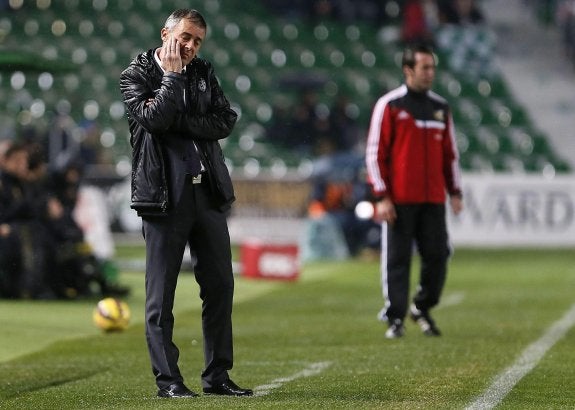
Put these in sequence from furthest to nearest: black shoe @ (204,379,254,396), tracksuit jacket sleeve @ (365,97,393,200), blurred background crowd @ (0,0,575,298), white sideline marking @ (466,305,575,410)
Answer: blurred background crowd @ (0,0,575,298) → tracksuit jacket sleeve @ (365,97,393,200) → black shoe @ (204,379,254,396) → white sideline marking @ (466,305,575,410)

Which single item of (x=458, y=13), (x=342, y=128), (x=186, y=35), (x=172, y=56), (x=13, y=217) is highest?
(x=458, y=13)

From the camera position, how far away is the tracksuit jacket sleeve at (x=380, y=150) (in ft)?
39.5

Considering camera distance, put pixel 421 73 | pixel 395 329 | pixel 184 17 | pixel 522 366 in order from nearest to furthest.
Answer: pixel 184 17
pixel 522 366
pixel 421 73
pixel 395 329

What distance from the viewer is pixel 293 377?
31.5ft

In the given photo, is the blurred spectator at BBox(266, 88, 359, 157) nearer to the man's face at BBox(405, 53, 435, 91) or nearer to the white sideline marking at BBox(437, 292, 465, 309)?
the white sideline marking at BBox(437, 292, 465, 309)

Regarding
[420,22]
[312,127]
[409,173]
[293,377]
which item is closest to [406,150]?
[409,173]

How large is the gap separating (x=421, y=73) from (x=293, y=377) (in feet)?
11.6

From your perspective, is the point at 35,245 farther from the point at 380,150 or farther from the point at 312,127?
the point at 312,127

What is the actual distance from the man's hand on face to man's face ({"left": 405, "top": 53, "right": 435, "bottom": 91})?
4.39m

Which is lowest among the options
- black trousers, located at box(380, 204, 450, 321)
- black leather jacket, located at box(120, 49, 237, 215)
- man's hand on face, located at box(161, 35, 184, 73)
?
black trousers, located at box(380, 204, 450, 321)

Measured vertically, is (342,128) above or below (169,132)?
below

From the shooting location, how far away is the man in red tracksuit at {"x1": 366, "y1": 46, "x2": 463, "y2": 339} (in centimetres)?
1211

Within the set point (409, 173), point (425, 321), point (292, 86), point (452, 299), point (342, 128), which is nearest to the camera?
point (409, 173)

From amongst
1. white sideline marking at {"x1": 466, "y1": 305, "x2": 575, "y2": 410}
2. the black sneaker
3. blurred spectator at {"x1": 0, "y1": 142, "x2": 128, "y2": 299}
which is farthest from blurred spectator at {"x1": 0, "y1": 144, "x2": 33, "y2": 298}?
white sideline marking at {"x1": 466, "y1": 305, "x2": 575, "y2": 410}
